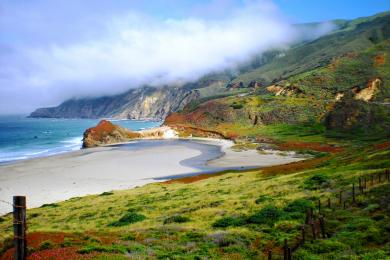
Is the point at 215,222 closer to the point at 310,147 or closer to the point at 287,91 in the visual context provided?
the point at 310,147

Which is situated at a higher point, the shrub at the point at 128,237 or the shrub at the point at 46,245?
the shrub at the point at 46,245

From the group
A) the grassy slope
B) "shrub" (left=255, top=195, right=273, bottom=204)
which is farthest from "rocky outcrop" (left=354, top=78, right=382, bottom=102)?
"shrub" (left=255, top=195, right=273, bottom=204)

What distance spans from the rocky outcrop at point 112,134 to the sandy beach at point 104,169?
3078 cm

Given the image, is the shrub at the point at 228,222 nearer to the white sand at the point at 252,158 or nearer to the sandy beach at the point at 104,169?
the sandy beach at the point at 104,169

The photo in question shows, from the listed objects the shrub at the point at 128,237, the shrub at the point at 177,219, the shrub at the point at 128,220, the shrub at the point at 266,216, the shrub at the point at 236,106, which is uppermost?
the shrub at the point at 236,106

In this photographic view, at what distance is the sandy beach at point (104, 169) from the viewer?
180 feet

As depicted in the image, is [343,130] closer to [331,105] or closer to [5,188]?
[331,105]

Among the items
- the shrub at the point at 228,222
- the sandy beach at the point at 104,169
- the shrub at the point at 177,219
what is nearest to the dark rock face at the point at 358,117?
the sandy beach at the point at 104,169

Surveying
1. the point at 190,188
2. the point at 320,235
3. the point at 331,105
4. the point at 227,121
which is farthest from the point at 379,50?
the point at 320,235

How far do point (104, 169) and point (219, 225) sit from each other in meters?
55.1

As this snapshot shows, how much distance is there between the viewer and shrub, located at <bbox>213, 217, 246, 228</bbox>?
72.6ft

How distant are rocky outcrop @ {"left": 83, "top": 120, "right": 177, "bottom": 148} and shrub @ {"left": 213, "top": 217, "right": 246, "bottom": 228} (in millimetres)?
107568

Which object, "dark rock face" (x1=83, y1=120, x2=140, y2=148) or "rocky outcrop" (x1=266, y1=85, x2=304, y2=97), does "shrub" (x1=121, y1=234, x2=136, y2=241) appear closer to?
"dark rock face" (x1=83, y1=120, x2=140, y2=148)

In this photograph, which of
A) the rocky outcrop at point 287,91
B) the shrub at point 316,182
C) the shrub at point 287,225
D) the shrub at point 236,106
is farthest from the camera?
the rocky outcrop at point 287,91
